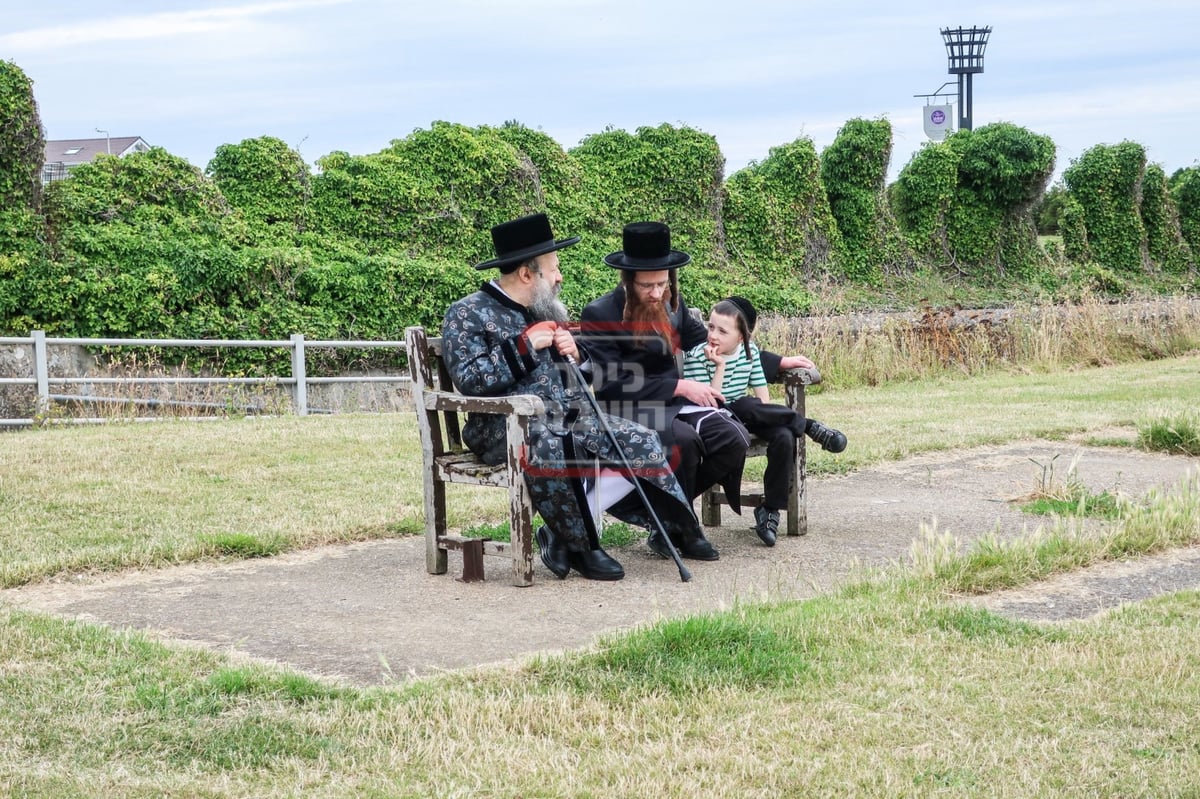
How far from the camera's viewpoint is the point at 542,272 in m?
5.91

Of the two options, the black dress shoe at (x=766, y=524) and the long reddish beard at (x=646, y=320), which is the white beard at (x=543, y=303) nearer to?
the long reddish beard at (x=646, y=320)

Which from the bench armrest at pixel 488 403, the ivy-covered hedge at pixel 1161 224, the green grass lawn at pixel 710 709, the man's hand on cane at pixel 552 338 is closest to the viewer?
the green grass lawn at pixel 710 709

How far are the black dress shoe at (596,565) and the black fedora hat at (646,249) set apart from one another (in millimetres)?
1324

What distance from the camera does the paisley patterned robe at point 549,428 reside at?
575 centimetres

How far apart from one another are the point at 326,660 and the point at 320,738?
0.90 m

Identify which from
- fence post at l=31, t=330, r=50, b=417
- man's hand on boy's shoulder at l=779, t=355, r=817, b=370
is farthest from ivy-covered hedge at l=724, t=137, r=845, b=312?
man's hand on boy's shoulder at l=779, t=355, r=817, b=370

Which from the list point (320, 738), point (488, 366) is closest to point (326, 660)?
point (320, 738)

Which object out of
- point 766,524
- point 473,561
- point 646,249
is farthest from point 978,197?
point 473,561

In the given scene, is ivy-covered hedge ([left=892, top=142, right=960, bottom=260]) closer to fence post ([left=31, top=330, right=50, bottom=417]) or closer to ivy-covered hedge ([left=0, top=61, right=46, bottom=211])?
ivy-covered hedge ([left=0, top=61, right=46, bottom=211])

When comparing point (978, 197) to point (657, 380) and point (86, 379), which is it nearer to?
point (86, 379)

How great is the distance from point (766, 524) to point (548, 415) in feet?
4.39

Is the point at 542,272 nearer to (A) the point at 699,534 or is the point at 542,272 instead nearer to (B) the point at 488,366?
(B) the point at 488,366

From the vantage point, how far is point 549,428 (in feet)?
19.3

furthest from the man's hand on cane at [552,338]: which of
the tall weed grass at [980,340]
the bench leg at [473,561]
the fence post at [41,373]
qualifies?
the tall weed grass at [980,340]
